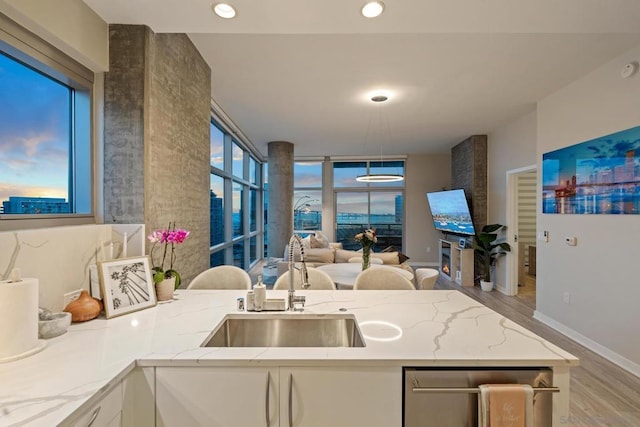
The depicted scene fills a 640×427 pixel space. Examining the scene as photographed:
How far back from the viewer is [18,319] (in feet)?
3.46

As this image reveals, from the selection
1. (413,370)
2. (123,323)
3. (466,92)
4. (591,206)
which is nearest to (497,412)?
(413,370)

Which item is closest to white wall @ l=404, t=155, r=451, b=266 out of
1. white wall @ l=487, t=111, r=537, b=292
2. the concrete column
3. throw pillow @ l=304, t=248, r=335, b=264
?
Result: white wall @ l=487, t=111, r=537, b=292

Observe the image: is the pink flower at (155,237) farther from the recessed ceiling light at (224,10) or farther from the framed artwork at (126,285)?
the recessed ceiling light at (224,10)

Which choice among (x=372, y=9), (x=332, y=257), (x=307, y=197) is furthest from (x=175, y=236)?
(x=307, y=197)

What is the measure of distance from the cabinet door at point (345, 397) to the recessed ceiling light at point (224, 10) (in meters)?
1.92

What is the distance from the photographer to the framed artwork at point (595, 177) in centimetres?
261

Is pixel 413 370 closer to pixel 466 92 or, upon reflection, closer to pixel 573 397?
pixel 573 397

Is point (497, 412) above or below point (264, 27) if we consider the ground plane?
below

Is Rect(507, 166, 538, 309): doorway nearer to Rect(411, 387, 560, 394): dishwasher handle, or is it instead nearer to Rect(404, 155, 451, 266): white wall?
Rect(404, 155, 451, 266): white wall

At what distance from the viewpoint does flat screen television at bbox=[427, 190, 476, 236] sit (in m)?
5.61

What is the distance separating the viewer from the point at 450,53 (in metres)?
2.75

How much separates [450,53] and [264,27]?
1.75 meters

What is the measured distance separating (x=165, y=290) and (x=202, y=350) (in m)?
0.78

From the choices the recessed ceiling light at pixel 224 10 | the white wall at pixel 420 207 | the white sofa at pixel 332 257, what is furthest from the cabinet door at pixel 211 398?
the white wall at pixel 420 207
